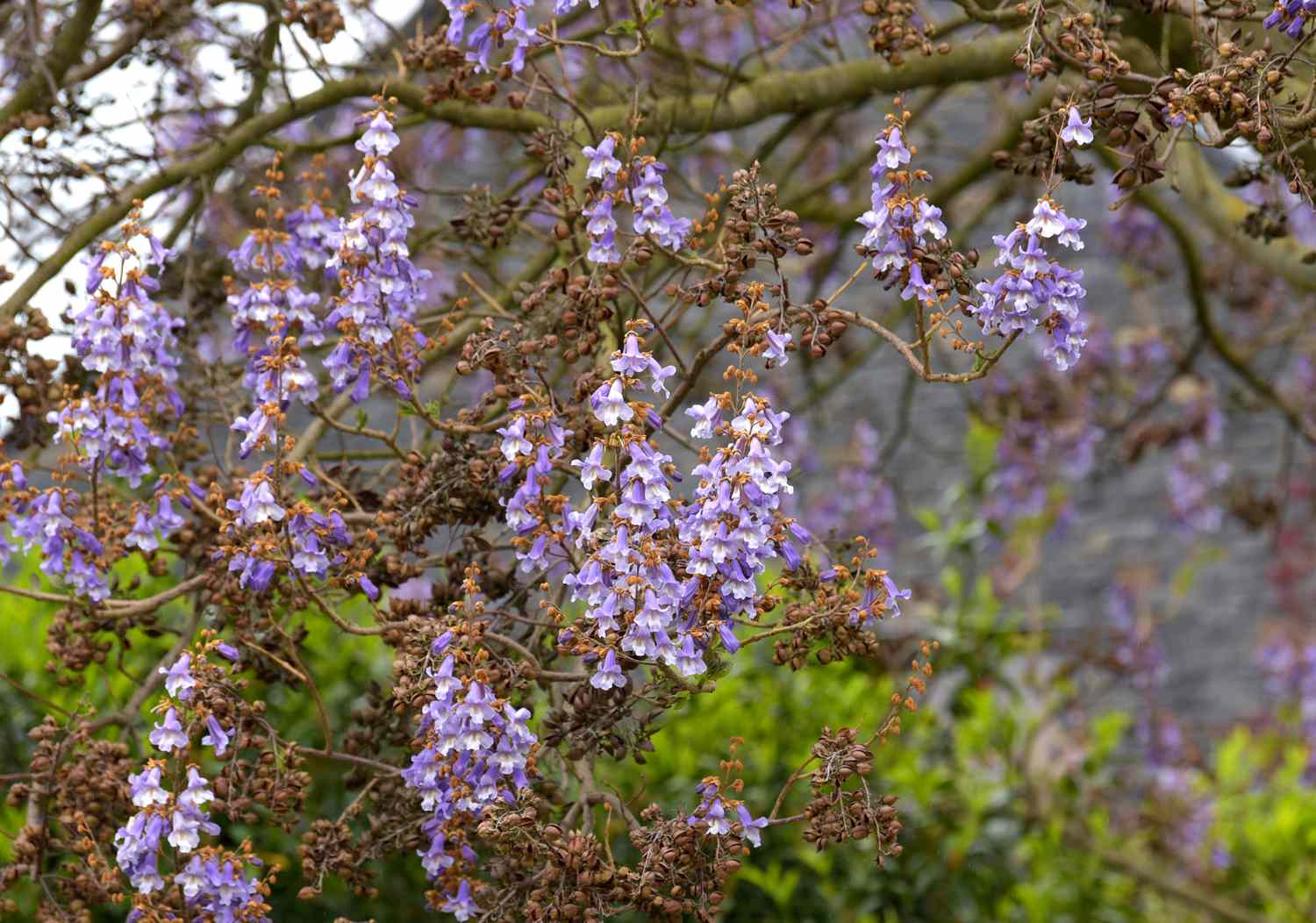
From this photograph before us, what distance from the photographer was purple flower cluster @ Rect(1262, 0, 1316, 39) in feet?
8.11

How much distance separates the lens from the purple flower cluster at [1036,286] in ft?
7.64

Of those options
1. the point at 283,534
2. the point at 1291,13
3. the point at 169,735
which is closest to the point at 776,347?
the point at 283,534

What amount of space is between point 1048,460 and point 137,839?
18.3ft

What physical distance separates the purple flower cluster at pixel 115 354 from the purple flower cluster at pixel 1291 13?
2.03 metres

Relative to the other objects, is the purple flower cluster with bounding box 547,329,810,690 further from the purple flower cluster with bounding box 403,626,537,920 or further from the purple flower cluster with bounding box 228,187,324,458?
the purple flower cluster with bounding box 228,187,324,458

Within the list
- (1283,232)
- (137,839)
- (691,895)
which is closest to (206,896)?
(137,839)

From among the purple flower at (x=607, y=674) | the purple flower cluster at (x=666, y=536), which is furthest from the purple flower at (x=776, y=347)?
the purple flower at (x=607, y=674)

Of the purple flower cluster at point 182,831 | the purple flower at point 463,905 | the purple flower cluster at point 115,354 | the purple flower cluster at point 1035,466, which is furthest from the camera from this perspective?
the purple flower cluster at point 1035,466

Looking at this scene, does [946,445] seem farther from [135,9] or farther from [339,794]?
[135,9]

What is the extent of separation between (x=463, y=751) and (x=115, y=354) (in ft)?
3.39

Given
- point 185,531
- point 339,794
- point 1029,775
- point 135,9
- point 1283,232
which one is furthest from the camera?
point 1029,775

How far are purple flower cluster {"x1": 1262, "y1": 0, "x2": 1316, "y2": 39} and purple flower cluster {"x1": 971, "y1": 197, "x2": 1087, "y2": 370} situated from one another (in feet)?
1.73

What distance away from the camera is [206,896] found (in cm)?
254

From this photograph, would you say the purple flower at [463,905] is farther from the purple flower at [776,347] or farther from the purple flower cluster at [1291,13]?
the purple flower cluster at [1291,13]
